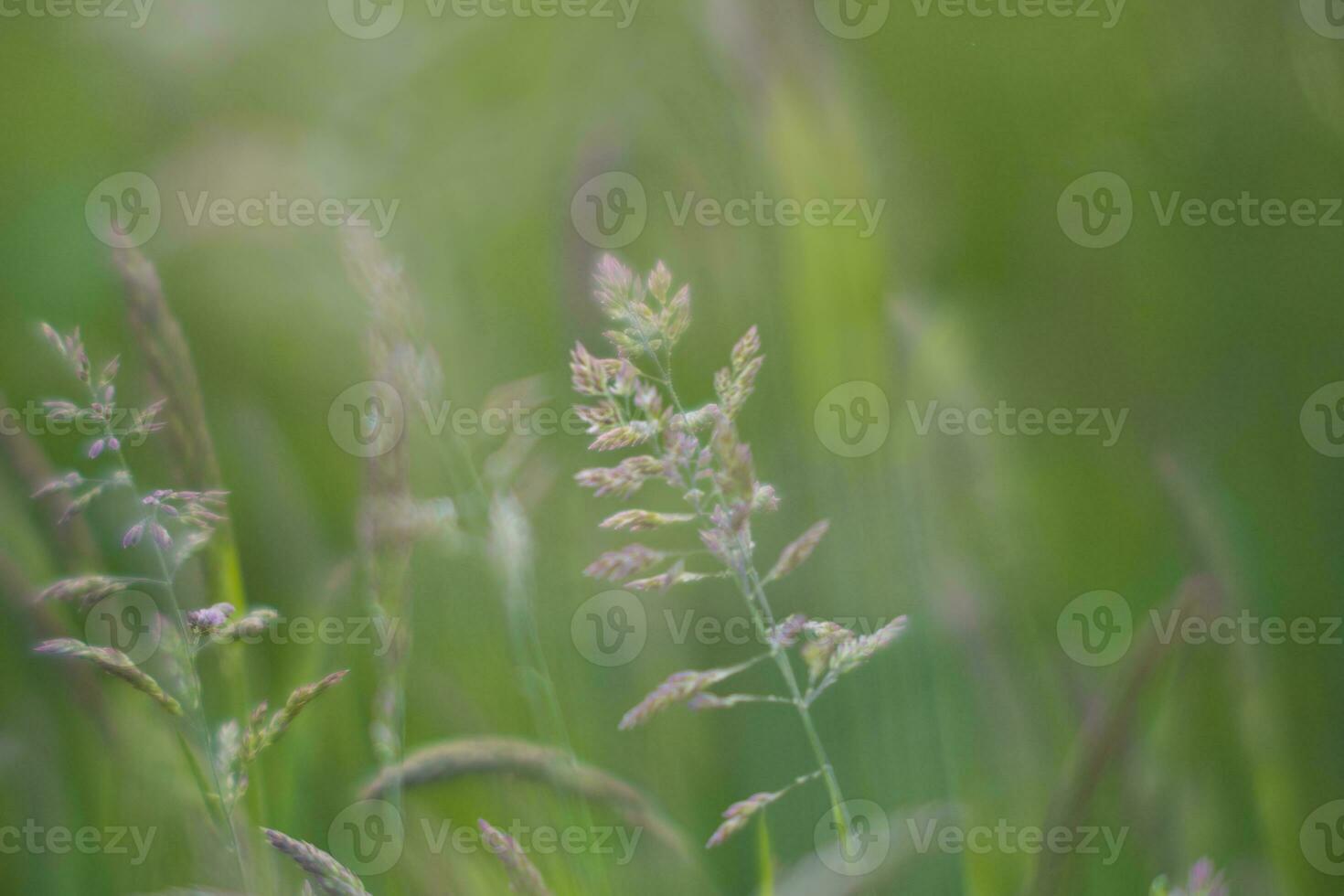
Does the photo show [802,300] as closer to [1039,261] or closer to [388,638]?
[1039,261]

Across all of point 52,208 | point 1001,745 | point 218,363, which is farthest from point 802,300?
Result: point 52,208

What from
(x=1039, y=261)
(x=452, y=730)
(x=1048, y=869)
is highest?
(x=1039, y=261)
